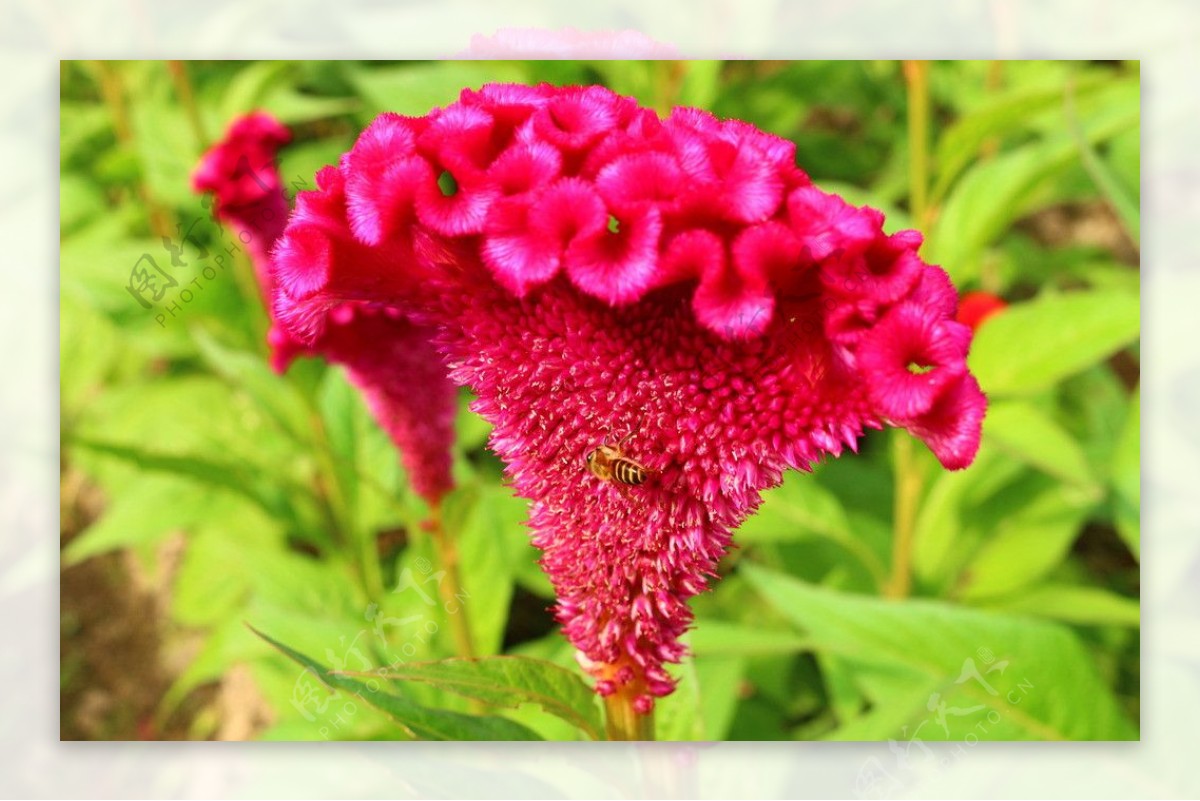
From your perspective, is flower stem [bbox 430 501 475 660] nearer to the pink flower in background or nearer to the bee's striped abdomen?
the pink flower in background

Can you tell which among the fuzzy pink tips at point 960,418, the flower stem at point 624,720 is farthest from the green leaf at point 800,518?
the fuzzy pink tips at point 960,418

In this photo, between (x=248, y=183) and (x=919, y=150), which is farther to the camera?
(x=919, y=150)

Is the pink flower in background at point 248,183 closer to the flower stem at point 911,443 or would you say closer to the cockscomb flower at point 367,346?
the cockscomb flower at point 367,346

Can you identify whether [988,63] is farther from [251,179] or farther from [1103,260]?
[251,179]

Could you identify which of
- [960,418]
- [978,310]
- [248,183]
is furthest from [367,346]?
[978,310]

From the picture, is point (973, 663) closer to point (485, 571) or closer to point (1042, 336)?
point (1042, 336)

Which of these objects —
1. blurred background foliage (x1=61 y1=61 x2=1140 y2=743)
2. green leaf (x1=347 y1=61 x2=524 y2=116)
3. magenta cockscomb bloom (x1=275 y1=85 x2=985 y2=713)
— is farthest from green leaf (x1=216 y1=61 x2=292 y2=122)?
magenta cockscomb bloom (x1=275 y1=85 x2=985 y2=713)

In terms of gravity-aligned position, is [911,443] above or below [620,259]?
below
